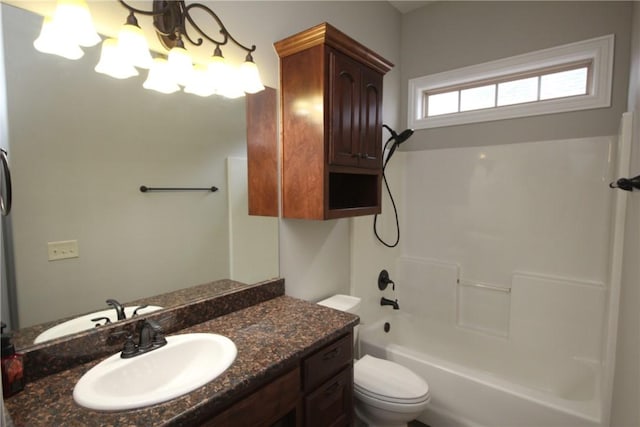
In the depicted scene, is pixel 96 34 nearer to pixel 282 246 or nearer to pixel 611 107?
pixel 282 246

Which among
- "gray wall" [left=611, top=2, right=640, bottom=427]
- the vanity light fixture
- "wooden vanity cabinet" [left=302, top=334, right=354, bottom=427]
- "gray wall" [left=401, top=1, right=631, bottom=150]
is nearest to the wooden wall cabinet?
the vanity light fixture

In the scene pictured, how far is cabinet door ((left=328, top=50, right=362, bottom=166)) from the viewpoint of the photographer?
156 cm

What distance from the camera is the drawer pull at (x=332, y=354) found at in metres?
1.30

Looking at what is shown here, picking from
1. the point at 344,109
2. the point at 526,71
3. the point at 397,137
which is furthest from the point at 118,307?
the point at 526,71

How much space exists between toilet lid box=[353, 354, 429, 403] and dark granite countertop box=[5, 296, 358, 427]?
20.8 inches

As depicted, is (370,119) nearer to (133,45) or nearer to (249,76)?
(249,76)

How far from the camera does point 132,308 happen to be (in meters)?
1.23

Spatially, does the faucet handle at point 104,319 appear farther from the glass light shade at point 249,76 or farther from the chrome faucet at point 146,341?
the glass light shade at point 249,76

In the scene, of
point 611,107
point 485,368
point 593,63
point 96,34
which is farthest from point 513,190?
point 96,34

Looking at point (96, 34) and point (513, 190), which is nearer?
point (96, 34)

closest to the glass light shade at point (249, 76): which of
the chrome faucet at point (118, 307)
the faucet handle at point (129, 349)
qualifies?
the chrome faucet at point (118, 307)

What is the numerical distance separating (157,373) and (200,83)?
1.17 meters

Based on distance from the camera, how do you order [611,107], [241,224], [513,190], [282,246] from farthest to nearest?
[513,190] → [611,107] → [282,246] → [241,224]

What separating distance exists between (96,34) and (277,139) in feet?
2.78
